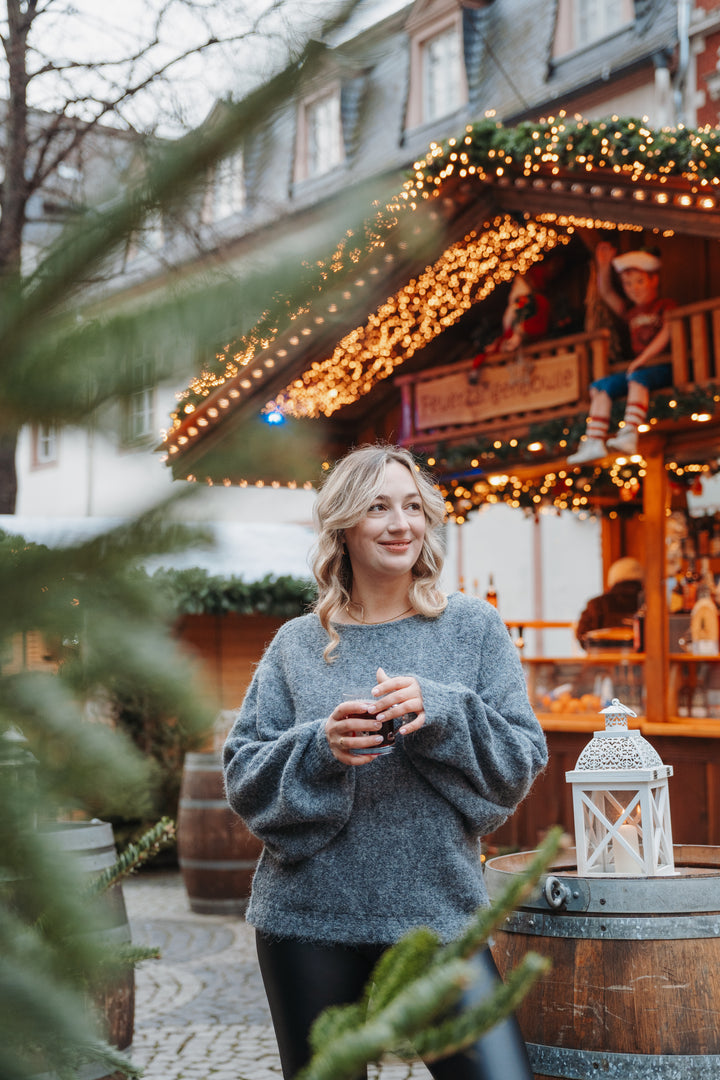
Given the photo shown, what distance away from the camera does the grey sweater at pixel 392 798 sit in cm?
204

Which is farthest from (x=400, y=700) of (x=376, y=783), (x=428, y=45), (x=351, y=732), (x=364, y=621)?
(x=428, y=45)

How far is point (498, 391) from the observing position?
24.4 ft

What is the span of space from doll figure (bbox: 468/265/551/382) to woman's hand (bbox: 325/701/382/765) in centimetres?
577

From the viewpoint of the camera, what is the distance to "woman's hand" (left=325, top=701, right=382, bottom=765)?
6.26 ft

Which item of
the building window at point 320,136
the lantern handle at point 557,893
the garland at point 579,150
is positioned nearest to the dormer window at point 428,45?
the building window at point 320,136

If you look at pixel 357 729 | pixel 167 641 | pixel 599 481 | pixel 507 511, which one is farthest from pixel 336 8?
pixel 507 511

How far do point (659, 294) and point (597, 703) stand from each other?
2680 millimetres

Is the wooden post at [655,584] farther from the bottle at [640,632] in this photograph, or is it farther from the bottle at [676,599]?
the bottle at [676,599]

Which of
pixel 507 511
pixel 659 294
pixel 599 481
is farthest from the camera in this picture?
pixel 507 511

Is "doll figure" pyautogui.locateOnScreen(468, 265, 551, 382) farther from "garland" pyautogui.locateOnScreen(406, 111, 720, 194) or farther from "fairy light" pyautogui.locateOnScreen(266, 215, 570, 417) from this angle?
"garland" pyautogui.locateOnScreen(406, 111, 720, 194)

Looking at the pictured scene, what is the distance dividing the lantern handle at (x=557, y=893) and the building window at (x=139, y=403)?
202 centimetres

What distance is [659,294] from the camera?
7.04 m

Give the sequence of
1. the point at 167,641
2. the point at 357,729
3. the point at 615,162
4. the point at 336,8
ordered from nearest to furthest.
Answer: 1. the point at 336,8
2. the point at 167,641
3. the point at 357,729
4. the point at 615,162

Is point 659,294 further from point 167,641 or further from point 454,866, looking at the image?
point 167,641
